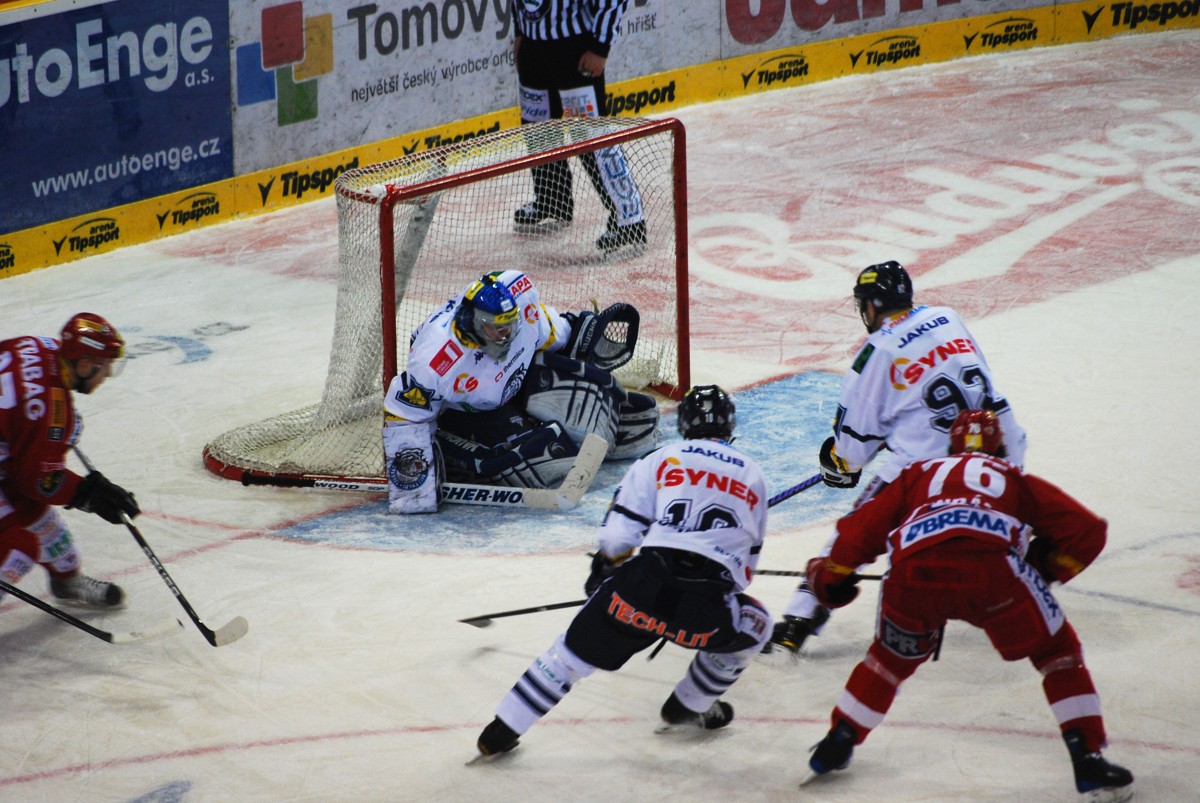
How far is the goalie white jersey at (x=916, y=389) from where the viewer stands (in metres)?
4.25

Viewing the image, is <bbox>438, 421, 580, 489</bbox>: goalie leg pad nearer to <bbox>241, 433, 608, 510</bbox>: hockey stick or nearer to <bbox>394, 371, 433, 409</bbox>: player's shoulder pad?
<bbox>241, 433, 608, 510</bbox>: hockey stick

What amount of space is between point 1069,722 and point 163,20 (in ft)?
21.3

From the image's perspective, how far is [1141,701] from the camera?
4094 millimetres

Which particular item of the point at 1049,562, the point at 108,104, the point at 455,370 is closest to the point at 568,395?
the point at 455,370

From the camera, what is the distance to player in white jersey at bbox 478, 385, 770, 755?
12.3 ft

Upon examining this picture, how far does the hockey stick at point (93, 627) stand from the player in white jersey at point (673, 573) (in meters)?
1.27

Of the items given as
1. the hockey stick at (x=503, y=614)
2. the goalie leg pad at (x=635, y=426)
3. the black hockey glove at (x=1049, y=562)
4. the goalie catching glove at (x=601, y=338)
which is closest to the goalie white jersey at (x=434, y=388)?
the goalie catching glove at (x=601, y=338)

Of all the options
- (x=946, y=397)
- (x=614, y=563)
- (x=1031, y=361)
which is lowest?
(x=1031, y=361)

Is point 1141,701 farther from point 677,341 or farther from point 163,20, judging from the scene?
point 163,20

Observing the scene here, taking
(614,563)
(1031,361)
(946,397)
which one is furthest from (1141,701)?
(1031,361)

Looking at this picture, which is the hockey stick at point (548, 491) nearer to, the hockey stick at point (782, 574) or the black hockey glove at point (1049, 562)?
the hockey stick at point (782, 574)

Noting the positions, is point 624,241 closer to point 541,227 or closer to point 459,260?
point 541,227

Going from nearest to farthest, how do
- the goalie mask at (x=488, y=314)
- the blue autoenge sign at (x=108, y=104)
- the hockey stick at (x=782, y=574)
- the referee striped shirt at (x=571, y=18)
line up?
1. the hockey stick at (x=782, y=574)
2. the goalie mask at (x=488, y=314)
3. the blue autoenge sign at (x=108, y=104)
4. the referee striped shirt at (x=571, y=18)

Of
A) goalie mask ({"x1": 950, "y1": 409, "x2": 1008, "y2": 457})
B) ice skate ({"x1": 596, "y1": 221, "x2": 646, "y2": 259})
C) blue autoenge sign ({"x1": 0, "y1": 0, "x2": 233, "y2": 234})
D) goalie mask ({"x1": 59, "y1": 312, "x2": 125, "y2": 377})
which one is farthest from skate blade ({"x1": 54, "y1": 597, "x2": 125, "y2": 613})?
blue autoenge sign ({"x1": 0, "y1": 0, "x2": 233, "y2": 234})
